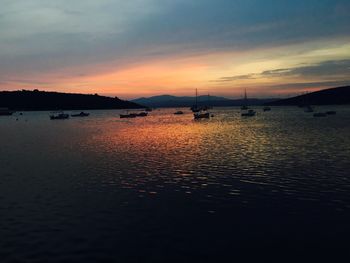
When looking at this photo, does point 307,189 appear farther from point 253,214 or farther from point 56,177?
point 56,177

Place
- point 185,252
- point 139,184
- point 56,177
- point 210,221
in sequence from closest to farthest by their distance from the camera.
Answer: point 185,252
point 210,221
point 139,184
point 56,177

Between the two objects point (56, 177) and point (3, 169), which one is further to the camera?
point (3, 169)

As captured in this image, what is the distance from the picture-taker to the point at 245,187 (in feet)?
99.8

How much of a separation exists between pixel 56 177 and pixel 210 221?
1960 centimetres

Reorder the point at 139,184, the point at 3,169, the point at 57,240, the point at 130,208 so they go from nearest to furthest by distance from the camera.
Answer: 1. the point at 57,240
2. the point at 130,208
3. the point at 139,184
4. the point at 3,169

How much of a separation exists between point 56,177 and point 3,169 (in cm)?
911

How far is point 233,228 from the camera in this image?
68.0 ft

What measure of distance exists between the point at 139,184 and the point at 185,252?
613 inches

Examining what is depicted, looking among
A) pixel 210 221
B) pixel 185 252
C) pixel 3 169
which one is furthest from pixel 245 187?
pixel 3 169

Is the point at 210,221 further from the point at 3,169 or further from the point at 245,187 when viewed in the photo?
the point at 3,169

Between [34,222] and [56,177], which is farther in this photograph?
[56,177]

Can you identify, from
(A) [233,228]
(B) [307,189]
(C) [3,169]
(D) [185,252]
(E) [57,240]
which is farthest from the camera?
(C) [3,169]

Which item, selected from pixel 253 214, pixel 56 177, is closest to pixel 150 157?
pixel 56 177

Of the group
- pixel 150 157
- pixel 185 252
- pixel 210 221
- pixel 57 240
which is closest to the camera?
pixel 185 252
